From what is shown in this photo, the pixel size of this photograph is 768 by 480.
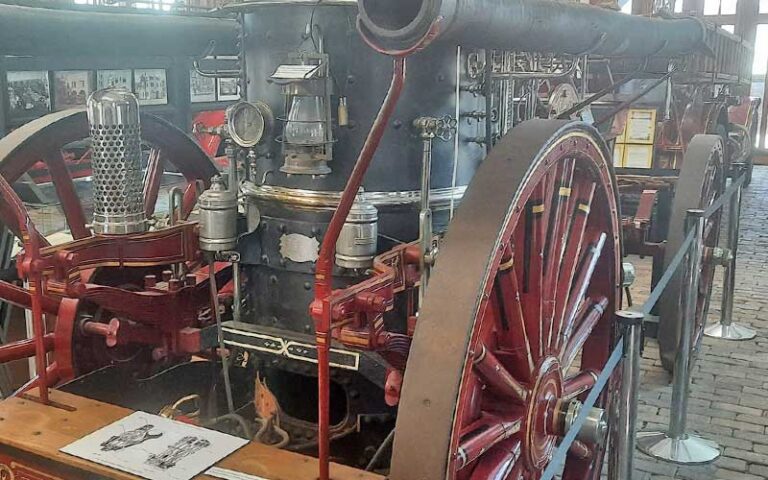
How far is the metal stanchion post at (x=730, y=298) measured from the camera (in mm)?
4477

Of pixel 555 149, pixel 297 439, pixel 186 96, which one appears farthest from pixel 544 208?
pixel 186 96

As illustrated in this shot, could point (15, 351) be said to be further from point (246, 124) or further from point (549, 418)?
point (549, 418)

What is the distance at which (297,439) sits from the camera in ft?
7.90

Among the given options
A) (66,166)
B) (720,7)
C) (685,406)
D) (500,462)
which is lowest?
(685,406)

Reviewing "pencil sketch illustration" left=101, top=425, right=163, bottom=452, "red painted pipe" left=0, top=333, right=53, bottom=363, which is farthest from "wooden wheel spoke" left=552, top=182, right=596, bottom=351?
"red painted pipe" left=0, top=333, right=53, bottom=363

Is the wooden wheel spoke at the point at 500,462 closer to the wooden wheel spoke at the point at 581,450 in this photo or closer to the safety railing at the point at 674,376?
the safety railing at the point at 674,376

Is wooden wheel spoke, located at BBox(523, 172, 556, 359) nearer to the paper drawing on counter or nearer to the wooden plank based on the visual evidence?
the wooden plank

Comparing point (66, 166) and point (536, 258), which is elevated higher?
point (66, 166)

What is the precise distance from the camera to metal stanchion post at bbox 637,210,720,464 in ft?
9.97

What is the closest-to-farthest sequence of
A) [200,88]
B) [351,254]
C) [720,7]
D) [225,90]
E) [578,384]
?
[351,254], [578,384], [200,88], [225,90], [720,7]

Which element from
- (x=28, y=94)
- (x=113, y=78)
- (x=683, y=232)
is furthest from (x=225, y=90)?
(x=683, y=232)

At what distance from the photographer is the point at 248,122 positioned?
228 cm

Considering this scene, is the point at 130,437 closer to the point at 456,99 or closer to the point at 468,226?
the point at 468,226

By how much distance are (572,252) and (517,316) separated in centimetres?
42
